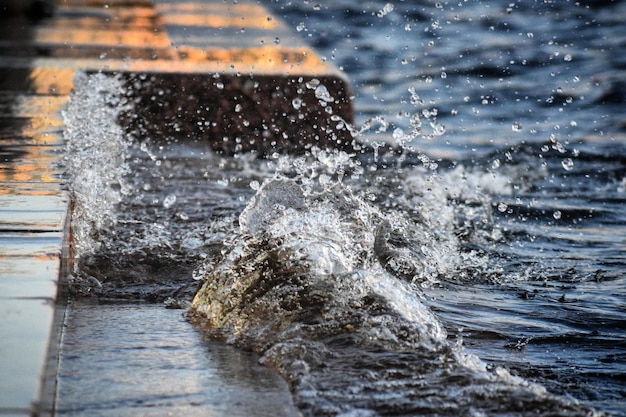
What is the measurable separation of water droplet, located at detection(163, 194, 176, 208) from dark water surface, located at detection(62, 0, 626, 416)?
1cm

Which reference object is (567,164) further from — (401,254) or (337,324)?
(337,324)

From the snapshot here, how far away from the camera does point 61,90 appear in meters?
6.19

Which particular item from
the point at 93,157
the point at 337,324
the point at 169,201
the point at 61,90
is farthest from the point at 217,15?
the point at 337,324

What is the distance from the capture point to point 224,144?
6711 millimetres

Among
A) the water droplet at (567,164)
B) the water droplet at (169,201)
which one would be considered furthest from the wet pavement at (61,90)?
the water droplet at (567,164)

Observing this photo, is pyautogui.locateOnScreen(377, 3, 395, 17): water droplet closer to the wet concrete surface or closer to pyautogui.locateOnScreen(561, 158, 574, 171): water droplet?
pyautogui.locateOnScreen(561, 158, 574, 171): water droplet

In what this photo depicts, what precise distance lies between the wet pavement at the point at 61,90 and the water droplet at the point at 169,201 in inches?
20.7

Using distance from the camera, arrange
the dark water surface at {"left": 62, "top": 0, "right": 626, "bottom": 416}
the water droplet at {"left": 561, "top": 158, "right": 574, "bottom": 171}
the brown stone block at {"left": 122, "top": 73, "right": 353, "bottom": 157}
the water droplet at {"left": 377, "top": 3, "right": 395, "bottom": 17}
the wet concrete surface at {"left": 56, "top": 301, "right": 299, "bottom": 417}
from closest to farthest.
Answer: the wet concrete surface at {"left": 56, "top": 301, "right": 299, "bottom": 417} → the dark water surface at {"left": 62, "top": 0, "right": 626, "bottom": 416} → the brown stone block at {"left": 122, "top": 73, "right": 353, "bottom": 157} → the water droplet at {"left": 561, "top": 158, "right": 574, "bottom": 171} → the water droplet at {"left": 377, "top": 3, "right": 395, "bottom": 17}

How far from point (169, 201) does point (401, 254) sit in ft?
4.52

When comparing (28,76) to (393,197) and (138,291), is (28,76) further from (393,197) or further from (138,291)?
(138,291)

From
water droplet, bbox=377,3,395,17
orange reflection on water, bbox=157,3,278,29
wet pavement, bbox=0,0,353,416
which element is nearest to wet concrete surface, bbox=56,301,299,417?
wet pavement, bbox=0,0,353,416

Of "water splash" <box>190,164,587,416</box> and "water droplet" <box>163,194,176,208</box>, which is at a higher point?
"water splash" <box>190,164,587,416</box>

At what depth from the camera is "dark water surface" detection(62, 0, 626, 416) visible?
8.20 ft

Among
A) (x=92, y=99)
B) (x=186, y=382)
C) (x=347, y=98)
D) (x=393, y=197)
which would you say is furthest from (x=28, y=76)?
(x=186, y=382)
